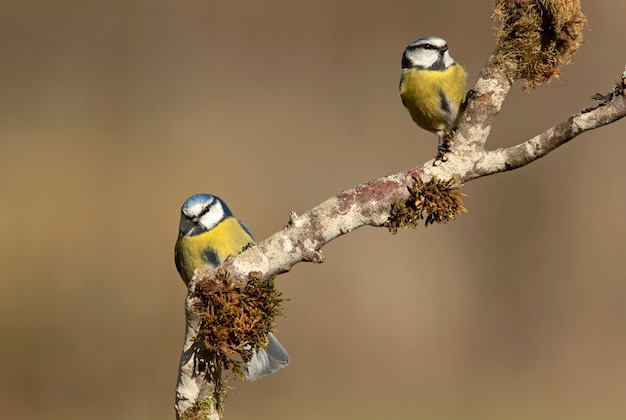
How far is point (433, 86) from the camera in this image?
11.8 ft

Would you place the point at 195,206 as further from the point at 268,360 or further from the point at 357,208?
the point at 357,208

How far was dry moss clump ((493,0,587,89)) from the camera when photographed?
264cm

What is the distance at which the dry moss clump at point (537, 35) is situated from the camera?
2643 mm

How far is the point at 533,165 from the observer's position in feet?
24.0

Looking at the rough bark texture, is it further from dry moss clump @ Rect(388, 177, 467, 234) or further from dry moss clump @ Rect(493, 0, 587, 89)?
dry moss clump @ Rect(493, 0, 587, 89)

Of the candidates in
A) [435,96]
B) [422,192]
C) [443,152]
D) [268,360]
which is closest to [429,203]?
[422,192]

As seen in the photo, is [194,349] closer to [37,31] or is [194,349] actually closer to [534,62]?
[534,62]

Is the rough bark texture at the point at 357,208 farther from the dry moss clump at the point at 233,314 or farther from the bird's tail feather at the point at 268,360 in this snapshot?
the bird's tail feather at the point at 268,360

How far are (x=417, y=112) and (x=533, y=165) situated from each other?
393 centimetres

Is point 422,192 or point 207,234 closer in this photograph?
→ point 422,192

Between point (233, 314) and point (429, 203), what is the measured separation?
0.67 m

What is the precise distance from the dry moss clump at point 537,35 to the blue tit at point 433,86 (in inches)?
28.2

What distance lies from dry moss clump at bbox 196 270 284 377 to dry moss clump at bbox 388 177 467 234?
0.45 m

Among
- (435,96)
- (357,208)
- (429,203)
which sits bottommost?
(429,203)
